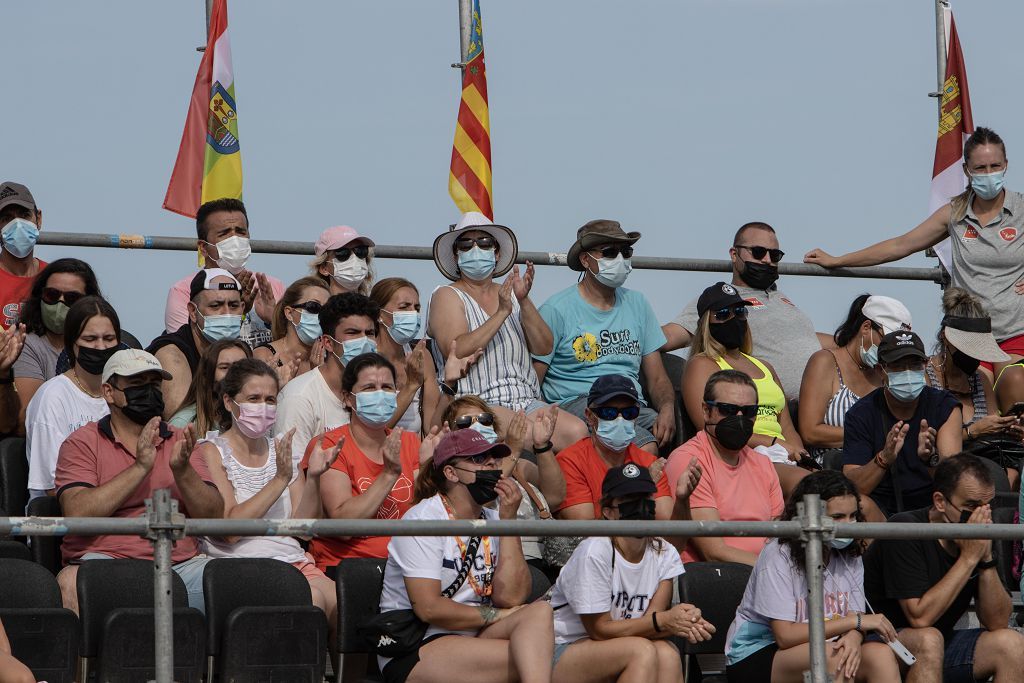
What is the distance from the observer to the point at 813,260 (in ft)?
33.8

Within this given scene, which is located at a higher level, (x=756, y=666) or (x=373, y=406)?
(x=373, y=406)

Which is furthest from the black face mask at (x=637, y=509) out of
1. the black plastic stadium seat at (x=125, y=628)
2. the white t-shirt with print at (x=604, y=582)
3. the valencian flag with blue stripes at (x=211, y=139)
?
the valencian flag with blue stripes at (x=211, y=139)

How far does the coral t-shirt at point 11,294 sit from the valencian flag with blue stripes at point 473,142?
9.67 feet

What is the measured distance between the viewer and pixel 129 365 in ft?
22.3

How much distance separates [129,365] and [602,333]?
2.87 meters

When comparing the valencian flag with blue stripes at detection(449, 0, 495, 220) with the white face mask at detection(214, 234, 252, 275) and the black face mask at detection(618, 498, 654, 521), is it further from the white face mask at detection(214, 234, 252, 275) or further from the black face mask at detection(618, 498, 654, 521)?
the black face mask at detection(618, 498, 654, 521)

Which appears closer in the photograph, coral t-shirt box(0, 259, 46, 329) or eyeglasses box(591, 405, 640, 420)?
eyeglasses box(591, 405, 640, 420)

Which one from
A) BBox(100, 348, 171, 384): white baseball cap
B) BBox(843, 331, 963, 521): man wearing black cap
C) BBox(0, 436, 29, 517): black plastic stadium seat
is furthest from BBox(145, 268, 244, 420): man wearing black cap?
BBox(843, 331, 963, 521): man wearing black cap

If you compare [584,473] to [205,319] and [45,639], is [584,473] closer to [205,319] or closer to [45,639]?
[205,319]

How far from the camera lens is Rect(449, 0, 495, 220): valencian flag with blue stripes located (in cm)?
1061

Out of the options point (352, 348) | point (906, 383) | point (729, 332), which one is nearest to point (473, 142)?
point (729, 332)

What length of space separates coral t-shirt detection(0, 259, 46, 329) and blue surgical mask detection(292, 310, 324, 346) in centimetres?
128

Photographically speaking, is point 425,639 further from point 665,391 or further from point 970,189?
point 970,189

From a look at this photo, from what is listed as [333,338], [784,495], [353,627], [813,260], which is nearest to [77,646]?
[353,627]
